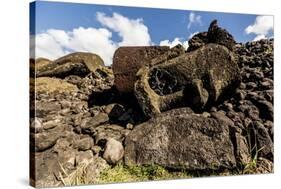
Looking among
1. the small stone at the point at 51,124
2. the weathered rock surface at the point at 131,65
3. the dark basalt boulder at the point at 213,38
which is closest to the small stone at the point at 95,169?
the small stone at the point at 51,124

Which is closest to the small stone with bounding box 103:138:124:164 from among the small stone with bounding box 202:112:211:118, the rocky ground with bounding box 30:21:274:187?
the rocky ground with bounding box 30:21:274:187

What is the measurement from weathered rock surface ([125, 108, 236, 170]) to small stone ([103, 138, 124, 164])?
0.07 metres

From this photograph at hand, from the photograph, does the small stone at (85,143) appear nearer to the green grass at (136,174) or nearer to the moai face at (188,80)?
the green grass at (136,174)

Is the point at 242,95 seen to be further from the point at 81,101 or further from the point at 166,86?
the point at 81,101

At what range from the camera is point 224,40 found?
6.55 metres

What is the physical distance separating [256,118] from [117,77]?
1.74m

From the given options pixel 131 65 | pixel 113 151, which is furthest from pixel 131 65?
pixel 113 151

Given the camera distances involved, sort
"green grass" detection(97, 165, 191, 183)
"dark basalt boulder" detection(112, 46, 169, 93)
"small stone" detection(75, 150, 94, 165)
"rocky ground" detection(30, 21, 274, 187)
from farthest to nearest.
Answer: "dark basalt boulder" detection(112, 46, 169, 93), "green grass" detection(97, 165, 191, 183), "small stone" detection(75, 150, 94, 165), "rocky ground" detection(30, 21, 274, 187)

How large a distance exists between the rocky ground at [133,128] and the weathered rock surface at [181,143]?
1 centimetres

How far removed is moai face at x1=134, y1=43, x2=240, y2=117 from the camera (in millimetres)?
6195

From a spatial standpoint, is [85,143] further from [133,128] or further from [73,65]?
[73,65]

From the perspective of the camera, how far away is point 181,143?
611 centimetres

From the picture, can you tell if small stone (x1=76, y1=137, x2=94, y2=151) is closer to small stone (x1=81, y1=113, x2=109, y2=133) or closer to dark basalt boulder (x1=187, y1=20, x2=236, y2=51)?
small stone (x1=81, y1=113, x2=109, y2=133)

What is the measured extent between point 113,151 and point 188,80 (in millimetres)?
1229
